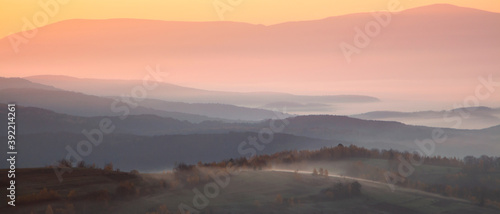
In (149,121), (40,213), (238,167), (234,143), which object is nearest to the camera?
(40,213)

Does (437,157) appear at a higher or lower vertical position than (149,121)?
lower

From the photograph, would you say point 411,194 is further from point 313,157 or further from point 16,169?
point 16,169

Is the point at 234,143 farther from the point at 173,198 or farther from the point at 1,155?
the point at 173,198

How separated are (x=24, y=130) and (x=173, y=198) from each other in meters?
73.0

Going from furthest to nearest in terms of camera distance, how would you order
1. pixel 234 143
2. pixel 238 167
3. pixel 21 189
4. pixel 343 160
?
pixel 234 143
pixel 343 160
pixel 238 167
pixel 21 189

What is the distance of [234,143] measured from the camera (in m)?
96.9

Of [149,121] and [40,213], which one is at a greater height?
[149,121]

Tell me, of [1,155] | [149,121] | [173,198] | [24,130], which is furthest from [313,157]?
[149,121]

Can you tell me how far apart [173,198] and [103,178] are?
418cm

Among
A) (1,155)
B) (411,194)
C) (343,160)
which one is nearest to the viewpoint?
(411,194)

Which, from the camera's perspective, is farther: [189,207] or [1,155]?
[1,155]

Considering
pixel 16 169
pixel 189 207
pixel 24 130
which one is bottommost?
Result: pixel 189 207

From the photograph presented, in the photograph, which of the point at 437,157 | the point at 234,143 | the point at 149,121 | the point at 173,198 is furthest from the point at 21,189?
the point at 149,121

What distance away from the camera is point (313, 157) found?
50.0 meters
